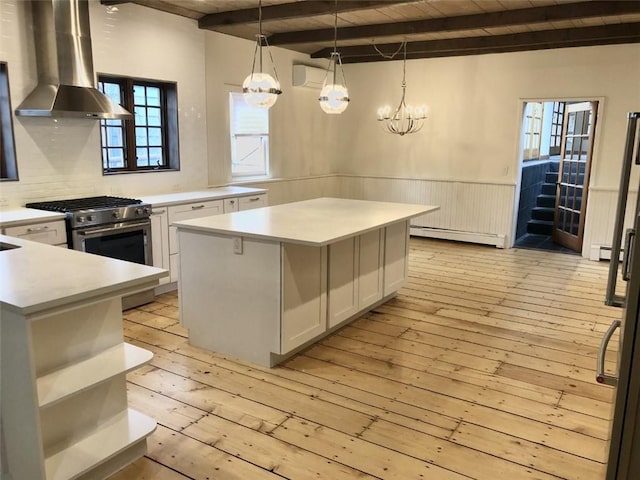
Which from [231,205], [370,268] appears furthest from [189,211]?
[370,268]

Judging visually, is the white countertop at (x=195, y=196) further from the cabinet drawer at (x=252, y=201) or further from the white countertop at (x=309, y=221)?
the white countertop at (x=309, y=221)

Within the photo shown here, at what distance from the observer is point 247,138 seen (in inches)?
267

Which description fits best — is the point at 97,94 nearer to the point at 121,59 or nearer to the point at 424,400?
the point at 121,59

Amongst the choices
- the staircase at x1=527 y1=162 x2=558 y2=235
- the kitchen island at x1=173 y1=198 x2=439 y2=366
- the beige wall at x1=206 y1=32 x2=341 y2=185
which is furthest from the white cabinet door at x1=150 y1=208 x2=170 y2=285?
the staircase at x1=527 y1=162 x2=558 y2=235

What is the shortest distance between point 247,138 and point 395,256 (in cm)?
308

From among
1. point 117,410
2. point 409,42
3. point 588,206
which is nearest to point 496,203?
point 588,206

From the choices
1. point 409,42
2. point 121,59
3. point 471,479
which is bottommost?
point 471,479

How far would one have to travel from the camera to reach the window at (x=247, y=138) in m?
6.49

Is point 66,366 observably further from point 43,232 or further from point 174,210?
point 174,210

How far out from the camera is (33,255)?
8.02 ft

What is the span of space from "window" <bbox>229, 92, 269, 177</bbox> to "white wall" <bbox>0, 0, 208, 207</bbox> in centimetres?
70

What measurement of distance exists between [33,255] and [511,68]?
20.6 ft

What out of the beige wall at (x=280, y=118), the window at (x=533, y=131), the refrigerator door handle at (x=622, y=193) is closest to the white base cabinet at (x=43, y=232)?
the beige wall at (x=280, y=118)

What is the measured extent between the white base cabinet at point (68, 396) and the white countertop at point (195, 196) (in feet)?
8.42
